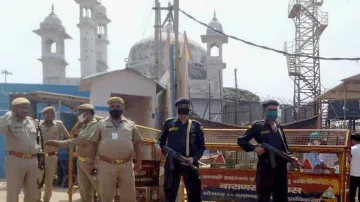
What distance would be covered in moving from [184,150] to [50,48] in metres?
33.7

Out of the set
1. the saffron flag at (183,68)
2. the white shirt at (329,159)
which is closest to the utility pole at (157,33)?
the saffron flag at (183,68)

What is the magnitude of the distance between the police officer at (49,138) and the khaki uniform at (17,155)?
178 cm

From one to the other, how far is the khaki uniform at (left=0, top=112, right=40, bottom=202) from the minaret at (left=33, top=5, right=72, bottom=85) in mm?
31570

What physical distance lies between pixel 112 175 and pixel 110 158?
224mm

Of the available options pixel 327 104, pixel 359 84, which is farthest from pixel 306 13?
pixel 359 84

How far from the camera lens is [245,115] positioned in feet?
75.2

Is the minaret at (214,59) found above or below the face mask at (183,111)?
above

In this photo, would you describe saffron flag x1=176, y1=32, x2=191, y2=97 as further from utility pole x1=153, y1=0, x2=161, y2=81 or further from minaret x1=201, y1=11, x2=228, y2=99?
minaret x1=201, y1=11, x2=228, y2=99

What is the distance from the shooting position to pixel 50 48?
37469 mm

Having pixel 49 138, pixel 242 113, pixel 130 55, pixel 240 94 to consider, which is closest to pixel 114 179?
pixel 49 138

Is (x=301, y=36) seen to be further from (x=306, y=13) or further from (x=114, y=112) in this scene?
(x=114, y=112)

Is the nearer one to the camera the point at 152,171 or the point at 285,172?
the point at 285,172

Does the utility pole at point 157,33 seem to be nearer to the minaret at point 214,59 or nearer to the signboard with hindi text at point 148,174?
the signboard with hindi text at point 148,174

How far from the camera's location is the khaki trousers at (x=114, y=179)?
590 cm
